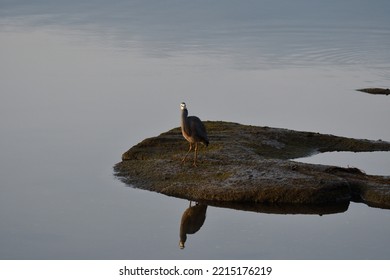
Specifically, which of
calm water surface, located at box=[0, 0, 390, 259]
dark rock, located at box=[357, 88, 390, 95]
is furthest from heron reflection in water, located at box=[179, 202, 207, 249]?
dark rock, located at box=[357, 88, 390, 95]

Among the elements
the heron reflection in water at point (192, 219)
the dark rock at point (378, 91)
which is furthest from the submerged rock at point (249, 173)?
the dark rock at point (378, 91)

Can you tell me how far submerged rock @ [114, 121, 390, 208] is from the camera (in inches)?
751

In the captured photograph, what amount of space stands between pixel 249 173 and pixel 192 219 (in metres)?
1.97

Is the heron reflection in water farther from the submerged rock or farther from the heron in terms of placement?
the heron

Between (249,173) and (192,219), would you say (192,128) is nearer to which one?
(249,173)

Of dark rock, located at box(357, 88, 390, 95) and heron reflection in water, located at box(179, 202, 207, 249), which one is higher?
dark rock, located at box(357, 88, 390, 95)

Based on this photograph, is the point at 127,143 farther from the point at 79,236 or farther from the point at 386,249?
the point at 386,249

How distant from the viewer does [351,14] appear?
71.3m

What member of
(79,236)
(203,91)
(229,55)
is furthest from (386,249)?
(229,55)

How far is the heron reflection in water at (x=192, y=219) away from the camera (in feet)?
59.1

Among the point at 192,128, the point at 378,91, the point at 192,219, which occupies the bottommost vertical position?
the point at 192,219

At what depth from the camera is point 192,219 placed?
18469 mm

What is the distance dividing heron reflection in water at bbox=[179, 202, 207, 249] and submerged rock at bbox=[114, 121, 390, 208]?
350 mm

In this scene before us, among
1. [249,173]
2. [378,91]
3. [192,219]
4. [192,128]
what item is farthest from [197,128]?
[378,91]
